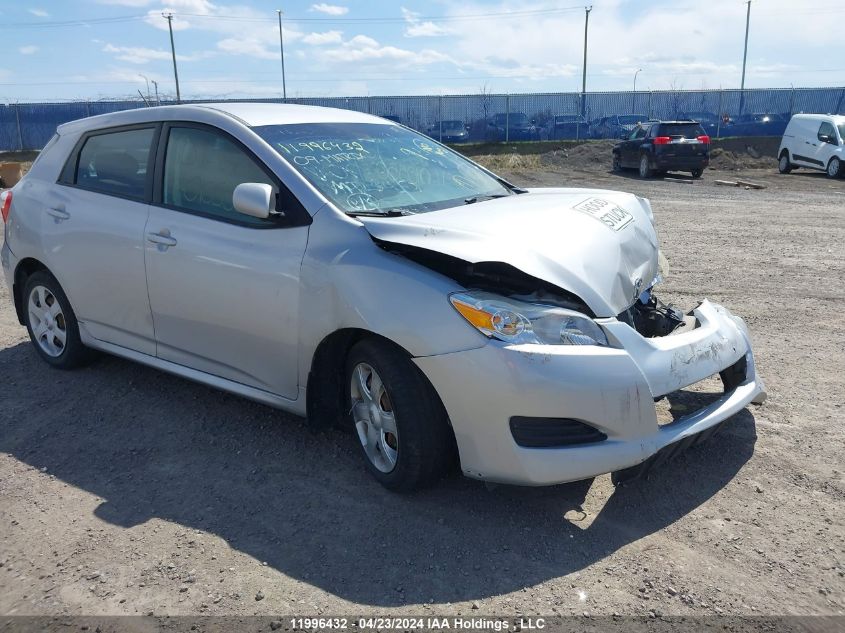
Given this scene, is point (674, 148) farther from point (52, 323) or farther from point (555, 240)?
point (555, 240)

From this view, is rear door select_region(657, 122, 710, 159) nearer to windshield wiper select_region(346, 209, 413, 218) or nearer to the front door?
the front door

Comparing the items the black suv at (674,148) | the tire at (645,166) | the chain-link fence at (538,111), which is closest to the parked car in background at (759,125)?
the chain-link fence at (538,111)

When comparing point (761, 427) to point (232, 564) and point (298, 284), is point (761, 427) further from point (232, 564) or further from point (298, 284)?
point (232, 564)

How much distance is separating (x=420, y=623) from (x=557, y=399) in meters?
1.00

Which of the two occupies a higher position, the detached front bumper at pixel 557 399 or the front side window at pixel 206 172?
the front side window at pixel 206 172

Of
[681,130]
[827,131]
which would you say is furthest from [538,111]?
[827,131]

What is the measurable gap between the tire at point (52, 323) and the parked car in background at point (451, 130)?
104ft

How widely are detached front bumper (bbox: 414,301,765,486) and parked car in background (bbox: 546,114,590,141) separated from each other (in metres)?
34.1

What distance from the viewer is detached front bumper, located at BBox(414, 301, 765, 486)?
3.10 m

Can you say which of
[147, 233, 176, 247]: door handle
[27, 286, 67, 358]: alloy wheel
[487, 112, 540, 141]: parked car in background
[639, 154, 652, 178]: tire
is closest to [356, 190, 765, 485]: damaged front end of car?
[147, 233, 176, 247]: door handle

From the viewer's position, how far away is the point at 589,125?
118 ft

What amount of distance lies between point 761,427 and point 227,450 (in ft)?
9.65

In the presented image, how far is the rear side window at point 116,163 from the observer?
15.5 ft

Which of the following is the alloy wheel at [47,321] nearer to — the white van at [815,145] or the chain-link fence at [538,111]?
the white van at [815,145]
